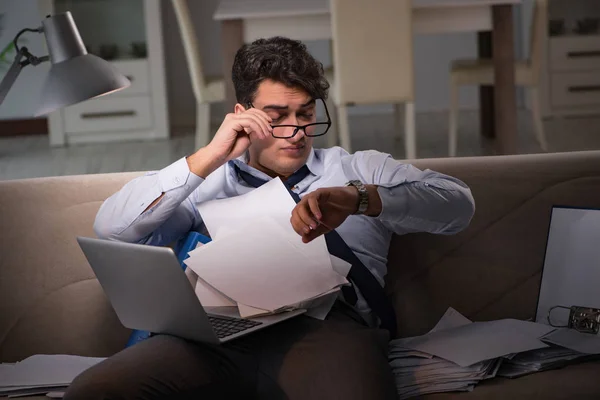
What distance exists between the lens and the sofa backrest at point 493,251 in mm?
1991

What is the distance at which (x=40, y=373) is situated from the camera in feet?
5.84

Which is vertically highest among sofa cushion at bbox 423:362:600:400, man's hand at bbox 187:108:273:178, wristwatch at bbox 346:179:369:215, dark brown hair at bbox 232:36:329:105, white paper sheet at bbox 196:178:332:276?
dark brown hair at bbox 232:36:329:105

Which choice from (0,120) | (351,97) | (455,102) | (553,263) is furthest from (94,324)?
(0,120)

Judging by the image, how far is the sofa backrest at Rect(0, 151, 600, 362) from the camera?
1.99m

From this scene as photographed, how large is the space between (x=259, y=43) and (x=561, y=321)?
2.80 ft

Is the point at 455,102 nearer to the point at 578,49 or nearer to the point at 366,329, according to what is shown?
the point at 578,49

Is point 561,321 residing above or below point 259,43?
below

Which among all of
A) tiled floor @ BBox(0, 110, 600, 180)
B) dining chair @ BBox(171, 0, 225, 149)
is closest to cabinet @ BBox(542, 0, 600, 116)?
tiled floor @ BBox(0, 110, 600, 180)

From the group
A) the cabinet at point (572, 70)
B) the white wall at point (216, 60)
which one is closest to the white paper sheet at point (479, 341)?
the cabinet at point (572, 70)

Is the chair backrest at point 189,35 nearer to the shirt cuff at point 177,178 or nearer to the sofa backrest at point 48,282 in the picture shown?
the sofa backrest at point 48,282

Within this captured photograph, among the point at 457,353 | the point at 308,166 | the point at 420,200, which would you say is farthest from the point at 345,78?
the point at 457,353

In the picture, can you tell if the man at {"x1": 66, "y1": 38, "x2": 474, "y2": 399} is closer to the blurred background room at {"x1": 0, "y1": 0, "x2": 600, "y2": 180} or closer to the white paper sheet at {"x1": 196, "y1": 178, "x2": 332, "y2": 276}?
the white paper sheet at {"x1": 196, "y1": 178, "x2": 332, "y2": 276}

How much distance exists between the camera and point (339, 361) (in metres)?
1.60

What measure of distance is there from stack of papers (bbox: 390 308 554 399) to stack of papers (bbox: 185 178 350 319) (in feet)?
0.63
